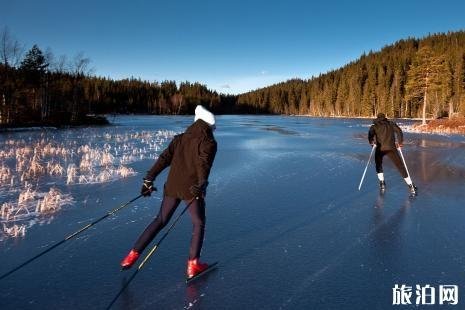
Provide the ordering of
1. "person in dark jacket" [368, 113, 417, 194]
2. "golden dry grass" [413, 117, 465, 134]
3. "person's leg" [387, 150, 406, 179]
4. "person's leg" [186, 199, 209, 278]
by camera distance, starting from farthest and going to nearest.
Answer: "golden dry grass" [413, 117, 465, 134] → "person in dark jacket" [368, 113, 417, 194] → "person's leg" [387, 150, 406, 179] → "person's leg" [186, 199, 209, 278]

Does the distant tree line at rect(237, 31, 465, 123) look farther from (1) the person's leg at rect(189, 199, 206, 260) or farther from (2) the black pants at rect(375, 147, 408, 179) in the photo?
(1) the person's leg at rect(189, 199, 206, 260)

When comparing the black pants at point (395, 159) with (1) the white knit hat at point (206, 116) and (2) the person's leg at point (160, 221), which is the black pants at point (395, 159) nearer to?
(1) the white knit hat at point (206, 116)

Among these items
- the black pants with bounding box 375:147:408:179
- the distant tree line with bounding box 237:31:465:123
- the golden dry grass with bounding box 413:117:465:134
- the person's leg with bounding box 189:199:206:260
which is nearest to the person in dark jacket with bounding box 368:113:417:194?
the black pants with bounding box 375:147:408:179

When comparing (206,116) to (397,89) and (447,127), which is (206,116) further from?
(397,89)

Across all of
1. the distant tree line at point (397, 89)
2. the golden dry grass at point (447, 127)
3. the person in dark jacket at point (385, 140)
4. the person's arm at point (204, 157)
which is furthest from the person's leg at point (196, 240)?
Answer: the distant tree line at point (397, 89)

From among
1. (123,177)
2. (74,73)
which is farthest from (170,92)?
(123,177)

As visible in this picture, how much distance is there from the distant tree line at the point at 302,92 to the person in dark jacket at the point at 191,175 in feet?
136

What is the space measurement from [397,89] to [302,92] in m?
74.4

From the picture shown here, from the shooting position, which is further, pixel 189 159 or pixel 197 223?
pixel 197 223

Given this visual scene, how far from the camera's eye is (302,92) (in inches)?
6934

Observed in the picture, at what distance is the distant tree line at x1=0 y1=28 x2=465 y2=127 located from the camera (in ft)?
166

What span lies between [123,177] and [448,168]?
1119cm

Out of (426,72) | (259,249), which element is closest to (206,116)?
(259,249)

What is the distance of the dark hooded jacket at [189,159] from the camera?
453cm
